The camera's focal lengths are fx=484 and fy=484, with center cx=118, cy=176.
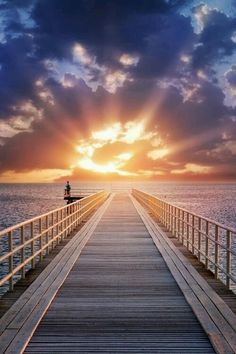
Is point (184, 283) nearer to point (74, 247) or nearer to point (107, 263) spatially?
point (107, 263)

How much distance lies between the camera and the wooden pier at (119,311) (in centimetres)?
636

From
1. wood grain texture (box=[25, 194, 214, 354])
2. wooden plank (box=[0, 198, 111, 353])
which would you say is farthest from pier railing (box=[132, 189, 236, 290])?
wooden plank (box=[0, 198, 111, 353])

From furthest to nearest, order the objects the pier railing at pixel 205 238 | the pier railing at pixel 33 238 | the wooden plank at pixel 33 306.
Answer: the pier railing at pixel 205 238, the pier railing at pixel 33 238, the wooden plank at pixel 33 306

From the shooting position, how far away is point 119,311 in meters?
7.96

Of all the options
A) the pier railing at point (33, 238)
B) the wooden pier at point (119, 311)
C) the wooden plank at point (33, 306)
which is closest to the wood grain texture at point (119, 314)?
the wooden pier at point (119, 311)

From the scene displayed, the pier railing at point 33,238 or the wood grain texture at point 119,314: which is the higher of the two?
the pier railing at point 33,238

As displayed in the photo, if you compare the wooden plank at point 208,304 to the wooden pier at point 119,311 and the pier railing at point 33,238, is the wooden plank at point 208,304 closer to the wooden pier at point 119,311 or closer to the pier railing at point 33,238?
the wooden pier at point 119,311

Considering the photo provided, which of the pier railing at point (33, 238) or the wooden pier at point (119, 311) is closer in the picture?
the wooden pier at point (119, 311)

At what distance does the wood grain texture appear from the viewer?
6332mm

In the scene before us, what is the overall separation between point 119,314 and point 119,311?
0.60 feet

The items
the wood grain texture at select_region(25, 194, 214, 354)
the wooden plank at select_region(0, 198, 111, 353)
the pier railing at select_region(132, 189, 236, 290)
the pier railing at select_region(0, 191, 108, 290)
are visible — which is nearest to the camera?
the wood grain texture at select_region(25, 194, 214, 354)

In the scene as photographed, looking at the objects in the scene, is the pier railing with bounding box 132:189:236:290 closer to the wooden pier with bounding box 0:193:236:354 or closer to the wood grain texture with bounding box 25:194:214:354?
the wooden pier with bounding box 0:193:236:354

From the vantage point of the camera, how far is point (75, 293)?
927 cm

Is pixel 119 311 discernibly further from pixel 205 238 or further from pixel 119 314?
pixel 205 238
